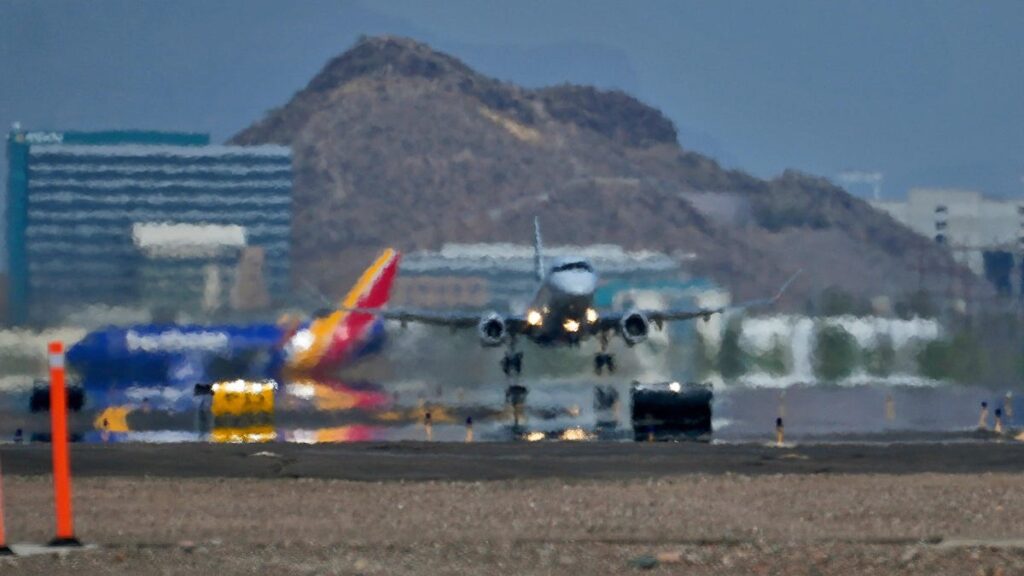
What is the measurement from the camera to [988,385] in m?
71.1

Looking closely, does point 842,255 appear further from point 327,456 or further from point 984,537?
point 984,537

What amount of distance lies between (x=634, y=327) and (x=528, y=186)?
75.6 metres

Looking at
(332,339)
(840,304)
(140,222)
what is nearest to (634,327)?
(332,339)

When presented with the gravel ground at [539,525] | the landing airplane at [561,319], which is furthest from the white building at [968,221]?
the gravel ground at [539,525]

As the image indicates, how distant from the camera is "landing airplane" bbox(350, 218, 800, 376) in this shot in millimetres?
62062

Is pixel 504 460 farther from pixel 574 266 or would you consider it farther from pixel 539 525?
pixel 574 266

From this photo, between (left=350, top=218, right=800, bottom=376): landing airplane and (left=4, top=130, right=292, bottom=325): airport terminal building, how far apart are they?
1004cm

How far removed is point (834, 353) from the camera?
7231 cm

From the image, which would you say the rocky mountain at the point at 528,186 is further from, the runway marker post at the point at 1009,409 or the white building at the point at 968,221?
the runway marker post at the point at 1009,409

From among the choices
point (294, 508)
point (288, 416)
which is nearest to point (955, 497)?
point (294, 508)

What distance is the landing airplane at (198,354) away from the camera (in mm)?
63469

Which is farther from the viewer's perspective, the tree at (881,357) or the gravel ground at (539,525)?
the tree at (881,357)

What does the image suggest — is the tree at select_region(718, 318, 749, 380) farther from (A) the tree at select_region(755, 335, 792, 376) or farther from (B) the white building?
(B) the white building

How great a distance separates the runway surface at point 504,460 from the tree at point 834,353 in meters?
35.0
